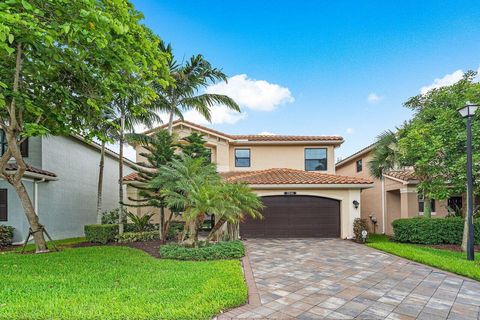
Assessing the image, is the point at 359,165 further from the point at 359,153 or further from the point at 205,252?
the point at 205,252

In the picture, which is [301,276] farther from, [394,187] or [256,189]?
[394,187]

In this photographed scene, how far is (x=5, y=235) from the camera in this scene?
11.9m

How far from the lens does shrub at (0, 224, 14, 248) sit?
1181 centimetres

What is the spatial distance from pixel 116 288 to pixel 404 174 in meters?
16.3

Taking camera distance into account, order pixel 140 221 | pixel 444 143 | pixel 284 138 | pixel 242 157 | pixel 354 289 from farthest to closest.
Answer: pixel 242 157
pixel 284 138
pixel 140 221
pixel 444 143
pixel 354 289

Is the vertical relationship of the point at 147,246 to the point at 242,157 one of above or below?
below

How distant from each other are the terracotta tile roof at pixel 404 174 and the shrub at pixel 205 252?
11.4 m

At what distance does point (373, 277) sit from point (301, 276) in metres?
1.78

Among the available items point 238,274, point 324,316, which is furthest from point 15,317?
point 324,316

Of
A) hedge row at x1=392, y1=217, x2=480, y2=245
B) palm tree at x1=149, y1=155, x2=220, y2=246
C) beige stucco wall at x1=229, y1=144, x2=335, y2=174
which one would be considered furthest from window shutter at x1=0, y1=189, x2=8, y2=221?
hedge row at x1=392, y1=217, x2=480, y2=245

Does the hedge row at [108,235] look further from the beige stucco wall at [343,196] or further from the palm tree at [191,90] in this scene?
the palm tree at [191,90]

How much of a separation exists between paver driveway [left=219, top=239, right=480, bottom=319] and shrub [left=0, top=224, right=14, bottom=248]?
11413 mm

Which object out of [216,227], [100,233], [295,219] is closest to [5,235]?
[100,233]

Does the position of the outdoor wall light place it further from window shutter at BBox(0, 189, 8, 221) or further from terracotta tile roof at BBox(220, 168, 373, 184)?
window shutter at BBox(0, 189, 8, 221)
